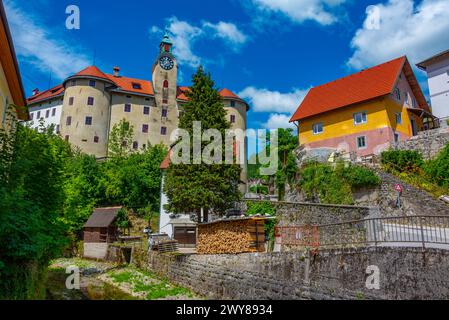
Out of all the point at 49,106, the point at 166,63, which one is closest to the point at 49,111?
the point at 49,106

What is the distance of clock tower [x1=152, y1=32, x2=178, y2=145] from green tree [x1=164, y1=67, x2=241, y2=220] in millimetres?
36690

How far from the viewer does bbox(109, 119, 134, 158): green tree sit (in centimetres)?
5356

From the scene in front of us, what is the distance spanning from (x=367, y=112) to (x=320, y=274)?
73.4 ft

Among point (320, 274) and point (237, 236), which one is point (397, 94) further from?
point (320, 274)

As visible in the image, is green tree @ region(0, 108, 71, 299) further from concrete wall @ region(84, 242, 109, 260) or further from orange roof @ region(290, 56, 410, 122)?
orange roof @ region(290, 56, 410, 122)

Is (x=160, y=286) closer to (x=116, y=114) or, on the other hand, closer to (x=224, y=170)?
(x=224, y=170)

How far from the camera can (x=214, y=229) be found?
19.7 meters

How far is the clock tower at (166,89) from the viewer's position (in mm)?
60844

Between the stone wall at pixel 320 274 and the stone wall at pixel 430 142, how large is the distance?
17.8 meters

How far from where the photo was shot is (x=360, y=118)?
33.7 m

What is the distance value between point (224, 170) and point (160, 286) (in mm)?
8661

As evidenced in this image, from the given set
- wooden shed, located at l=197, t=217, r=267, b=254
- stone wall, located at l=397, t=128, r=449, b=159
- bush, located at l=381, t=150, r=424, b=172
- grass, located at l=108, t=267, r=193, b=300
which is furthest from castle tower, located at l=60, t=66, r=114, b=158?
stone wall, located at l=397, t=128, r=449, b=159

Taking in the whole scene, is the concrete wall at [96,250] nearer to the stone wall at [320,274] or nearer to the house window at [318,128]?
the stone wall at [320,274]
